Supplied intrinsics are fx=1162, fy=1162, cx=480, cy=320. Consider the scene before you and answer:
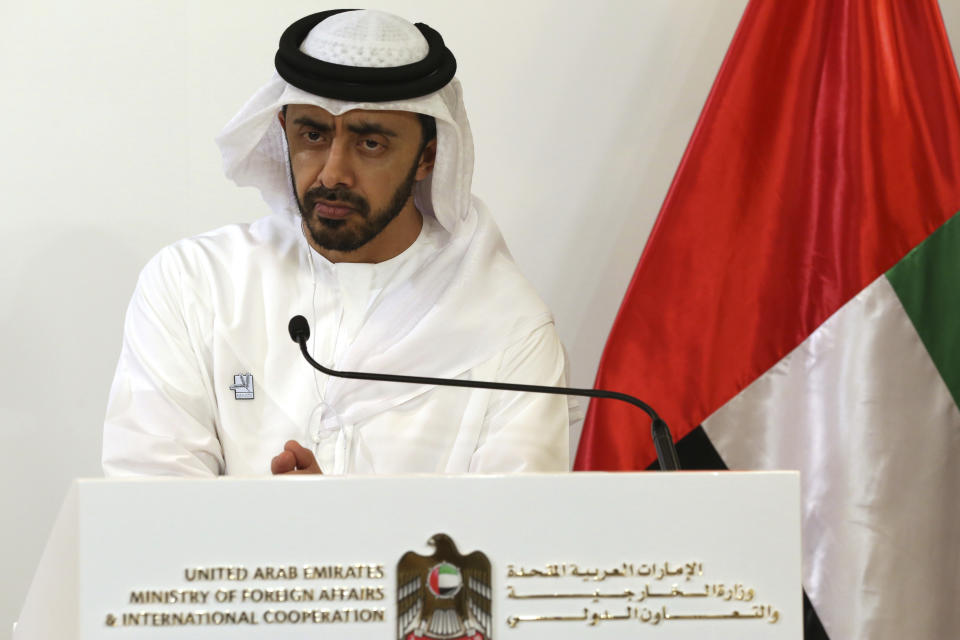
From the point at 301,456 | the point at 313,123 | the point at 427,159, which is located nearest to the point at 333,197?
the point at 313,123

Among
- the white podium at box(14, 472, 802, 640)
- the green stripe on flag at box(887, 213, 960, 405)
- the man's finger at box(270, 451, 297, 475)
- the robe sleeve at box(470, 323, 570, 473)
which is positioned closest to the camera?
the white podium at box(14, 472, 802, 640)

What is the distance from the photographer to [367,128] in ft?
7.97

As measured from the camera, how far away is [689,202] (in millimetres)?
2744

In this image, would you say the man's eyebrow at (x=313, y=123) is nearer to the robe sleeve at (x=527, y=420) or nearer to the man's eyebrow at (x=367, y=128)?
the man's eyebrow at (x=367, y=128)

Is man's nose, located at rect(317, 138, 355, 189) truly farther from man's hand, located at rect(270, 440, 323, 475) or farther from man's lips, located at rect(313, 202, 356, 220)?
man's hand, located at rect(270, 440, 323, 475)

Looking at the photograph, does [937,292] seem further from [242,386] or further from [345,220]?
[242,386]

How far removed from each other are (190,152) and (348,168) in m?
0.91

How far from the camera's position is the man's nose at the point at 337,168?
2379mm

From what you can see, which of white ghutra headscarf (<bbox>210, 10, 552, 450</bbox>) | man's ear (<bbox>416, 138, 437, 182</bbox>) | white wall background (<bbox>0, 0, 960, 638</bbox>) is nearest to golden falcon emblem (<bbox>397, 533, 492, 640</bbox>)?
white ghutra headscarf (<bbox>210, 10, 552, 450</bbox>)

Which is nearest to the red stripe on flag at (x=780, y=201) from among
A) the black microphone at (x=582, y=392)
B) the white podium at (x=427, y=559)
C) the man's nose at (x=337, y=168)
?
the man's nose at (x=337, y=168)

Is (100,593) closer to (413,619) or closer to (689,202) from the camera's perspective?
(413,619)

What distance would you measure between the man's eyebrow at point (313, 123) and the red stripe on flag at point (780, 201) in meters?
0.83

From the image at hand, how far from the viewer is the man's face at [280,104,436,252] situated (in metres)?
2.41

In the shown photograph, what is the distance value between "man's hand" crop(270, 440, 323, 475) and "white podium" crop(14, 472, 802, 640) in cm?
56
